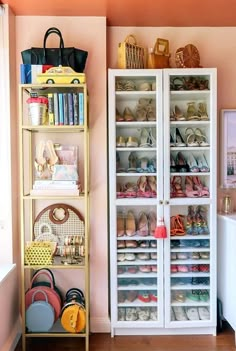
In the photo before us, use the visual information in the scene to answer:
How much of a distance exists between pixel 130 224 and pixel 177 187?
1.60 ft

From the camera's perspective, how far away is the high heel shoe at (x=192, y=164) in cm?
254

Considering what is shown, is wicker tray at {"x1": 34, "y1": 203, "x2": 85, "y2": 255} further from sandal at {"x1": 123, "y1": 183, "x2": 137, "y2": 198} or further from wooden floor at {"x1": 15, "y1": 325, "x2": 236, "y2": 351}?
wooden floor at {"x1": 15, "y1": 325, "x2": 236, "y2": 351}

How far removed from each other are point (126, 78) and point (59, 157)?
2.73ft

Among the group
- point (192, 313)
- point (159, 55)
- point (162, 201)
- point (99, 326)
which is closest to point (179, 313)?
point (192, 313)

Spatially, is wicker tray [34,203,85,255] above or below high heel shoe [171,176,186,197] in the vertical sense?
below

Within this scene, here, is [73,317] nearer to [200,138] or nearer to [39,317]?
[39,317]

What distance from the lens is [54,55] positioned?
2379 millimetres

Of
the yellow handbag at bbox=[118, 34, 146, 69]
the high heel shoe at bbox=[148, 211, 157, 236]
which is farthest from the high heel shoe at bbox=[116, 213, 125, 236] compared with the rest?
the yellow handbag at bbox=[118, 34, 146, 69]

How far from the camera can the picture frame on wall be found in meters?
2.72

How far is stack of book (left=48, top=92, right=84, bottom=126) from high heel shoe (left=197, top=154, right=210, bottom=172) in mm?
1024

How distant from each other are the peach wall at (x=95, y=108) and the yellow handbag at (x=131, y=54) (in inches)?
5.9

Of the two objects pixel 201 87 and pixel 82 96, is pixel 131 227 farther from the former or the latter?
pixel 201 87

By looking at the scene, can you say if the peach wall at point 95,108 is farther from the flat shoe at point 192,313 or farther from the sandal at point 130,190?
the flat shoe at point 192,313

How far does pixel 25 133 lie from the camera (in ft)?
8.38
